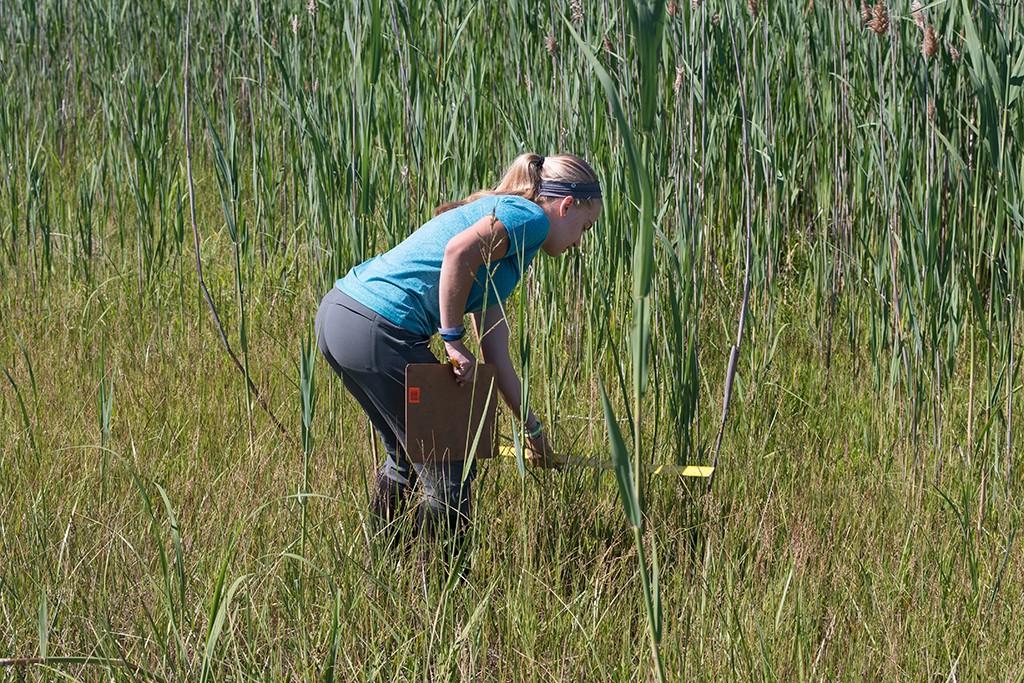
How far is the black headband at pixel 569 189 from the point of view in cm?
187

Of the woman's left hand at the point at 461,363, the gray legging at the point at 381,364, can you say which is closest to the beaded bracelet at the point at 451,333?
the woman's left hand at the point at 461,363

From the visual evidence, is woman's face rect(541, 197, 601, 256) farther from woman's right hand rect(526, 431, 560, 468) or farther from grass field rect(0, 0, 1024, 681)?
woman's right hand rect(526, 431, 560, 468)

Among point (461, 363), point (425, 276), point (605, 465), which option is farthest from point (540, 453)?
point (425, 276)

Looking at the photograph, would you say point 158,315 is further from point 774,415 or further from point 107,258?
point 774,415

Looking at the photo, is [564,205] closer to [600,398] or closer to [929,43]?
[600,398]

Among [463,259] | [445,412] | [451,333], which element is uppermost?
[463,259]

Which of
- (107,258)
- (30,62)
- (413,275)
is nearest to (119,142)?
(107,258)

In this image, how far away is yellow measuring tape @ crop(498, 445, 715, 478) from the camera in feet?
5.85

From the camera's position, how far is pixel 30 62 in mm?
4109

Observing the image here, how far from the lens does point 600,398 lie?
6.20 ft

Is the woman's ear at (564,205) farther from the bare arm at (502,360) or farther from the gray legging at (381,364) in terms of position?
the gray legging at (381,364)

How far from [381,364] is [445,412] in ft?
0.53

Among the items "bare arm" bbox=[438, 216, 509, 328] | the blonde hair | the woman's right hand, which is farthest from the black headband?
the woman's right hand

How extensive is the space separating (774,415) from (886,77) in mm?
878
